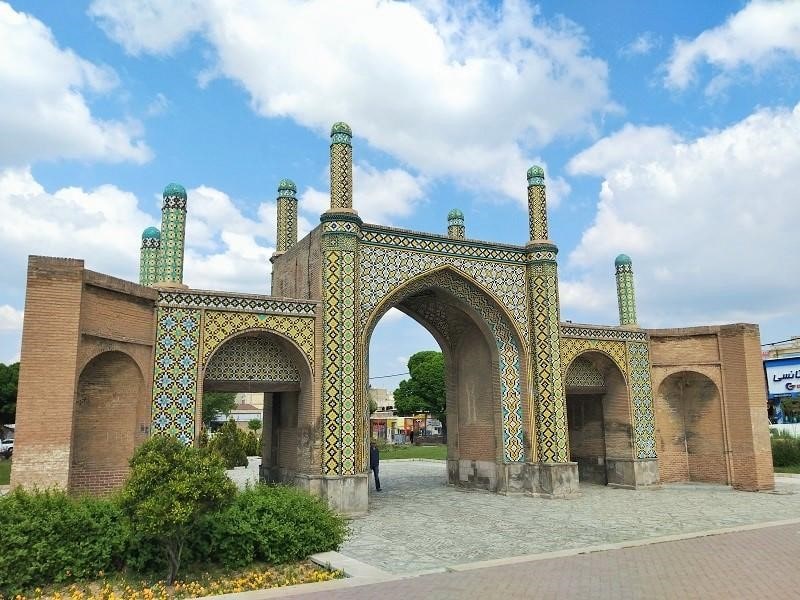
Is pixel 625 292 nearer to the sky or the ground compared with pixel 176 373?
nearer to the sky

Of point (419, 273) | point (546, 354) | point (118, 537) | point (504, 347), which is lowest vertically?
point (118, 537)

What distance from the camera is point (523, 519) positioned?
11.1 metres

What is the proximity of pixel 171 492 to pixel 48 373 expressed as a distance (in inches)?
137

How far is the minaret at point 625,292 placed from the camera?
660 inches

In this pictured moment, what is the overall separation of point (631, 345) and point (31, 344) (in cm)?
1294

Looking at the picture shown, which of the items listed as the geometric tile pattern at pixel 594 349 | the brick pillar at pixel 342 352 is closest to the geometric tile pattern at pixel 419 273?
the brick pillar at pixel 342 352

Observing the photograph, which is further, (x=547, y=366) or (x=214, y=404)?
(x=214, y=404)

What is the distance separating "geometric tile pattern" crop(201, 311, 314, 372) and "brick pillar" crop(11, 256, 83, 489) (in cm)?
265

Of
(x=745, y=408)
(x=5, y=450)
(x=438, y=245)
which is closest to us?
(x=438, y=245)

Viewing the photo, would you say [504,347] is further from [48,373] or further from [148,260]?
[48,373]

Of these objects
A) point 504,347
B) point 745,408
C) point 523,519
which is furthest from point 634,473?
point 523,519

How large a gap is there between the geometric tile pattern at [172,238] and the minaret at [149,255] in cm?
79

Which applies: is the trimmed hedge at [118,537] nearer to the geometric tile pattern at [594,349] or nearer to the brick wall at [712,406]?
the geometric tile pattern at [594,349]

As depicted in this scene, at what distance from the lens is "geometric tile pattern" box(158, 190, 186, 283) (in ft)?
39.2
